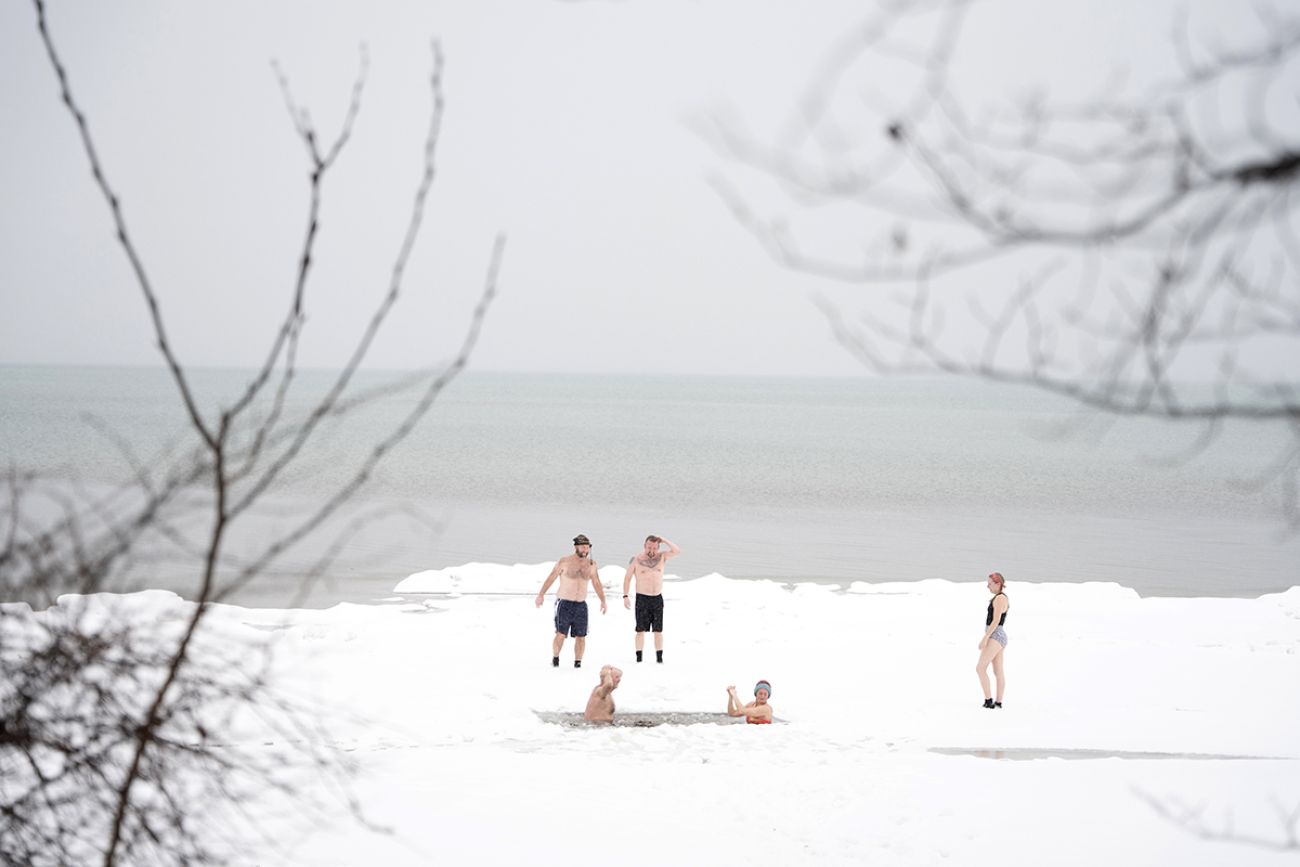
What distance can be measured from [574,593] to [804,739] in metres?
3.49

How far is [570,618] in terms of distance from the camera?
14859mm

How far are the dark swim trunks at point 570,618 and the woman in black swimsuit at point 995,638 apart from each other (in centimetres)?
466

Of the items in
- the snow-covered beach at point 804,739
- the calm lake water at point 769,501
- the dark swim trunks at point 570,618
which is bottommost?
the snow-covered beach at point 804,739

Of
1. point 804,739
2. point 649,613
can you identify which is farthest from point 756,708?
point 649,613

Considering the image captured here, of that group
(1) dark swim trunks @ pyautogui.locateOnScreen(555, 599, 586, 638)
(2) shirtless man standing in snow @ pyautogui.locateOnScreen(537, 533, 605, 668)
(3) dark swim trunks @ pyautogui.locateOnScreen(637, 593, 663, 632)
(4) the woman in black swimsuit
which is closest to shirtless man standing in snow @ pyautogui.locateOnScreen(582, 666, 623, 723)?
(2) shirtless man standing in snow @ pyautogui.locateOnScreen(537, 533, 605, 668)

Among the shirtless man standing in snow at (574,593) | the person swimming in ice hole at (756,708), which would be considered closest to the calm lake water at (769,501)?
the shirtless man standing in snow at (574,593)

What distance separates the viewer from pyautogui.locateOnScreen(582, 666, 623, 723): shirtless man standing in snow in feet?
40.2

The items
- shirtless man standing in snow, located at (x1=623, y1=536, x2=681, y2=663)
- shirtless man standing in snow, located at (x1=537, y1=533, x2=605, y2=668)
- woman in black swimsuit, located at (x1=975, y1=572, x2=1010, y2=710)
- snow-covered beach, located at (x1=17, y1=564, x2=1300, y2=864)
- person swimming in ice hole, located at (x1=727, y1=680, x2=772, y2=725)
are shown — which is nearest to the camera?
snow-covered beach, located at (x1=17, y1=564, x2=1300, y2=864)

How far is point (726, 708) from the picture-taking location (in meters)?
13.5

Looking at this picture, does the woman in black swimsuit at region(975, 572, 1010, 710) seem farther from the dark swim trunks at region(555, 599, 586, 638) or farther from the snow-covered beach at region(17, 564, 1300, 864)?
the dark swim trunks at region(555, 599, 586, 638)

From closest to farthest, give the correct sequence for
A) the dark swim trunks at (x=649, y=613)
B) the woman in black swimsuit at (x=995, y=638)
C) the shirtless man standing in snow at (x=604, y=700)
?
the shirtless man standing in snow at (x=604, y=700) → the woman in black swimsuit at (x=995, y=638) → the dark swim trunks at (x=649, y=613)

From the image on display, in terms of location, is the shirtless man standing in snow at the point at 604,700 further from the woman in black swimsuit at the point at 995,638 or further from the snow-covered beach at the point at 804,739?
the woman in black swimsuit at the point at 995,638

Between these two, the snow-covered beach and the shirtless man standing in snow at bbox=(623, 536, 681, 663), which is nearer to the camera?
the snow-covered beach

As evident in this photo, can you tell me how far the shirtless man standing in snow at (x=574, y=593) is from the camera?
14.5 meters
